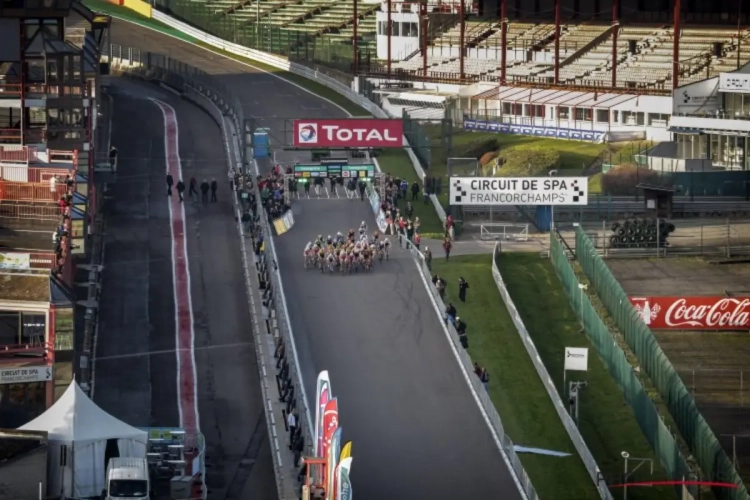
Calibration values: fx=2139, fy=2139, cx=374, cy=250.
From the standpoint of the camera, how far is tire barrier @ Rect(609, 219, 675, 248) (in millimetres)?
90812

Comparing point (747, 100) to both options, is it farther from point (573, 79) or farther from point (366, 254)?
point (366, 254)

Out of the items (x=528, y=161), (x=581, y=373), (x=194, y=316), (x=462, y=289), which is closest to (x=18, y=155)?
(x=194, y=316)

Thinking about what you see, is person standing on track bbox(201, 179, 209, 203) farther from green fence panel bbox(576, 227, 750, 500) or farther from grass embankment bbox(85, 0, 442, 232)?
green fence panel bbox(576, 227, 750, 500)

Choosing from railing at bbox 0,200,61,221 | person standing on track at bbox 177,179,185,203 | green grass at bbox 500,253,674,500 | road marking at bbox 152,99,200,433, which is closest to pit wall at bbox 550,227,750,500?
green grass at bbox 500,253,674,500

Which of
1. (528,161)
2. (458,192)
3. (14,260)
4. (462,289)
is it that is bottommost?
(462,289)

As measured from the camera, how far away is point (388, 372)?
70.5 m

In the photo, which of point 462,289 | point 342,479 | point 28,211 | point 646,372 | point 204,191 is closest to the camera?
point 342,479

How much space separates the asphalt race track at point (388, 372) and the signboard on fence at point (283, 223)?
1.02 ft

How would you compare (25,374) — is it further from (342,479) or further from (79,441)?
(342,479)

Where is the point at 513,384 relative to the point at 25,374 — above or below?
below

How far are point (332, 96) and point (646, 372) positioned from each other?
59.6m

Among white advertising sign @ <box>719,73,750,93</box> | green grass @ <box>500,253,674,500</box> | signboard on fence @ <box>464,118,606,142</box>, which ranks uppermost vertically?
white advertising sign @ <box>719,73,750,93</box>

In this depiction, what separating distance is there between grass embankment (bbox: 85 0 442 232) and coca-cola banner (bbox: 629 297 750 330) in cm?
1492

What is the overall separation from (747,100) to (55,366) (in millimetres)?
56815
